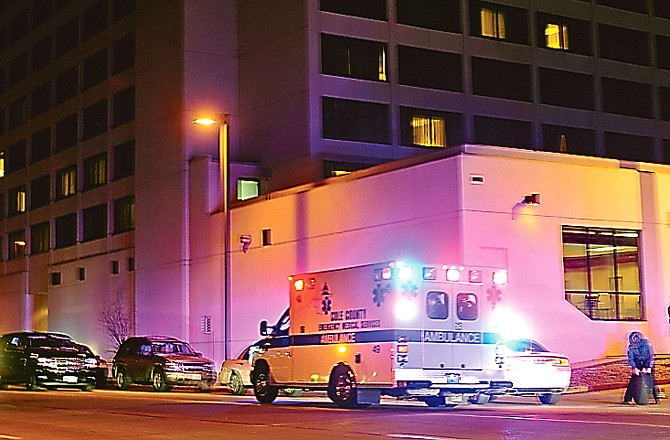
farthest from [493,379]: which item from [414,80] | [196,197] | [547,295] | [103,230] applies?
[103,230]

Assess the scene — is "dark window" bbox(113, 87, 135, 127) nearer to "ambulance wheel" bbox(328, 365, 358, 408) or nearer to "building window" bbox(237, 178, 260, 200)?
"building window" bbox(237, 178, 260, 200)

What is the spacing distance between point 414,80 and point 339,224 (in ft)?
50.3

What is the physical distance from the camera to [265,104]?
5009cm

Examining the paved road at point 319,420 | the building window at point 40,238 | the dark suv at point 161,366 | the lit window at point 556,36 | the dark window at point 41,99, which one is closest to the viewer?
the paved road at point 319,420

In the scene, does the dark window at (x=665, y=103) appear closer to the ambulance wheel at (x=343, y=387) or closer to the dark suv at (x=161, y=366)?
the dark suv at (x=161, y=366)

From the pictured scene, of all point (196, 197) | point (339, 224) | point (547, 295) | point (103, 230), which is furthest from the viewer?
point (103, 230)

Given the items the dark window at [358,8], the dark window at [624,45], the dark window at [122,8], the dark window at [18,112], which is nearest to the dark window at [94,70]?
the dark window at [122,8]

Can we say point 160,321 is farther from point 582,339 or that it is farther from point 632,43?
point 632,43

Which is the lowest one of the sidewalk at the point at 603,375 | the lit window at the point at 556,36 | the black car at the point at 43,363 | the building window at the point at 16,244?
the sidewalk at the point at 603,375

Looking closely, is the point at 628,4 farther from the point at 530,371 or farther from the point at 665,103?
the point at 530,371

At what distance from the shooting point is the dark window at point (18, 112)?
72.6 metres

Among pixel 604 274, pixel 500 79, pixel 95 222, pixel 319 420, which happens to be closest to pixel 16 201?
pixel 95 222

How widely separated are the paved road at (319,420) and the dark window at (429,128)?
2589cm

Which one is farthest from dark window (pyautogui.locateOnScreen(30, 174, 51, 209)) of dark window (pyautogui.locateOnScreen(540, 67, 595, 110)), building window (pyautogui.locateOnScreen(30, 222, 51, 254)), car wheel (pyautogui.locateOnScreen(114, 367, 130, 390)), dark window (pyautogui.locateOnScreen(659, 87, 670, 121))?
dark window (pyautogui.locateOnScreen(659, 87, 670, 121))
